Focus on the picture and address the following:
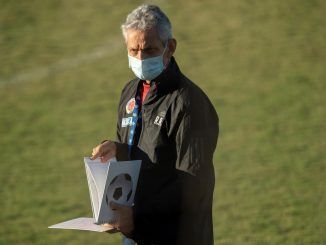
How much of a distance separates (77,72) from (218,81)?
1530 mm

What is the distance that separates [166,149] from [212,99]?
4959 millimetres

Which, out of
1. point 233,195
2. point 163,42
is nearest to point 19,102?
point 233,195

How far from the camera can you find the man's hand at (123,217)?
12.0 ft

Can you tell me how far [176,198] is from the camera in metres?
3.65

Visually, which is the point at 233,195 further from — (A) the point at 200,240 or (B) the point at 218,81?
(A) the point at 200,240

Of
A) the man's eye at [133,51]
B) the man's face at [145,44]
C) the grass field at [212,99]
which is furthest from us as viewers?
the grass field at [212,99]

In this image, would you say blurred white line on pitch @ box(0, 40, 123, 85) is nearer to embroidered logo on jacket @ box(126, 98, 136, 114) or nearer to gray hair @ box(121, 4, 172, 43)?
embroidered logo on jacket @ box(126, 98, 136, 114)

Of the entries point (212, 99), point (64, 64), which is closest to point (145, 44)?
point (212, 99)

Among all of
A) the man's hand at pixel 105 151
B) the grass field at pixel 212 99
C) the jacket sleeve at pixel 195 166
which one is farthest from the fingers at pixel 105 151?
the grass field at pixel 212 99

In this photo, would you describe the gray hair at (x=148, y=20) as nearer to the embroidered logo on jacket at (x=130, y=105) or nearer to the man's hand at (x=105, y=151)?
the embroidered logo on jacket at (x=130, y=105)

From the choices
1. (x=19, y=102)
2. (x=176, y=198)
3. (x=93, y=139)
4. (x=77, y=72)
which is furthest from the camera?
(x=77, y=72)

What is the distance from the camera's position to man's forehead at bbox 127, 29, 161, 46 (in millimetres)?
3736

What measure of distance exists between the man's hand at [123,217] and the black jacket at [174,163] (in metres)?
0.03

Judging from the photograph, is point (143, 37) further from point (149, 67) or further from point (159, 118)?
point (159, 118)
